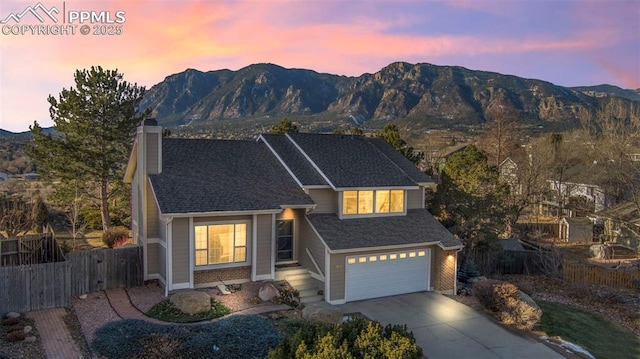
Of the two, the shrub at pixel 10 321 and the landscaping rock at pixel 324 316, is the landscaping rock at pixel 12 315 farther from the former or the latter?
the landscaping rock at pixel 324 316

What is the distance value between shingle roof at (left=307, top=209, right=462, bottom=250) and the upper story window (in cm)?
43

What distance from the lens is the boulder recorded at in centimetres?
1432

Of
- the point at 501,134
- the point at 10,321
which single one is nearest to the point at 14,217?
the point at 10,321

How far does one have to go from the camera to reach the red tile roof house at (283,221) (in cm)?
1672

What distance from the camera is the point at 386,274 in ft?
61.2

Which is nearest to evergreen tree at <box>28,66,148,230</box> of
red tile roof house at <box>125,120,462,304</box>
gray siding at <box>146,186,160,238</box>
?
red tile roof house at <box>125,120,462,304</box>

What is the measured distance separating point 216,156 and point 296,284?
7.21m

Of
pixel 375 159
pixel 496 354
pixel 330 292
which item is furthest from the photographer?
pixel 375 159

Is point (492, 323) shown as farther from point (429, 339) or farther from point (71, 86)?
point (71, 86)

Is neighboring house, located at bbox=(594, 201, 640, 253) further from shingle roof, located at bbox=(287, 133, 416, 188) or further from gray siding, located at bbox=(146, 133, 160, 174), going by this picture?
gray siding, located at bbox=(146, 133, 160, 174)

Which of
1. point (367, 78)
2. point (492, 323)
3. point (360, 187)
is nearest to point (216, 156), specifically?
point (360, 187)

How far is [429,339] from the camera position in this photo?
14.1 m

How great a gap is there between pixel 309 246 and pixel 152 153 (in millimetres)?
7532

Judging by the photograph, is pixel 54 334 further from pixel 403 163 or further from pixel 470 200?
pixel 470 200
